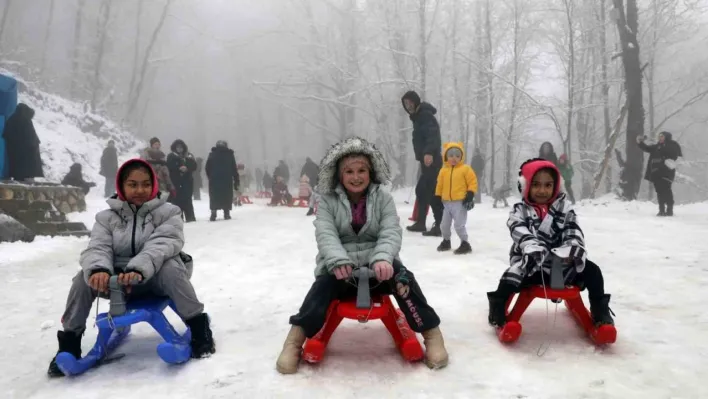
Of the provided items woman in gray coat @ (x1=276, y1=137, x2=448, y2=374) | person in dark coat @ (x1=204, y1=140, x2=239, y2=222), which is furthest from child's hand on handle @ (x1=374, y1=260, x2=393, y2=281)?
person in dark coat @ (x1=204, y1=140, x2=239, y2=222)

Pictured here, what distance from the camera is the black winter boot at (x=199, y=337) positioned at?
2.92 metres

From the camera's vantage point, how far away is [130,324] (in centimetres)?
267

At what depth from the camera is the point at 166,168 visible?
9.85m

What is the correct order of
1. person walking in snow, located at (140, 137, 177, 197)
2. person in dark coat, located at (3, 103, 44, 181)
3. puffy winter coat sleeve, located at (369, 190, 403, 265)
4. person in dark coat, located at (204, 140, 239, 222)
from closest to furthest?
puffy winter coat sleeve, located at (369, 190, 403, 265)
person walking in snow, located at (140, 137, 177, 197)
person in dark coat, located at (3, 103, 44, 181)
person in dark coat, located at (204, 140, 239, 222)

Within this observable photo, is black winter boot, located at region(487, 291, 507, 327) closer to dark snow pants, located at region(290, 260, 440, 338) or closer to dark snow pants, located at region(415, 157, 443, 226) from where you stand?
dark snow pants, located at region(290, 260, 440, 338)

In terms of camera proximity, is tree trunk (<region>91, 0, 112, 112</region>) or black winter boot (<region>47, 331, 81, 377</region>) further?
tree trunk (<region>91, 0, 112, 112</region>)

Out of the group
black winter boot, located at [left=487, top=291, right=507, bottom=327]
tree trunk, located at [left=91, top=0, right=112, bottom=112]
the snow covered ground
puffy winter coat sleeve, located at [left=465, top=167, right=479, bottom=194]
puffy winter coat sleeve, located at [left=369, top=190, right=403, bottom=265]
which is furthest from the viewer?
tree trunk, located at [left=91, top=0, right=112, bottom=112]

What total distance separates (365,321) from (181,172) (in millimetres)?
9036

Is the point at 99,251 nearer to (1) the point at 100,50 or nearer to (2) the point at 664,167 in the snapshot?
(2) the point at 664,167

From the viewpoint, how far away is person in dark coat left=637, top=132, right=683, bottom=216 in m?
9.93

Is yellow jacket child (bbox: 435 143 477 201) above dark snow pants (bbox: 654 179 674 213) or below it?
above

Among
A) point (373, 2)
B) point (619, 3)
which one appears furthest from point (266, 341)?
point (373, 2)

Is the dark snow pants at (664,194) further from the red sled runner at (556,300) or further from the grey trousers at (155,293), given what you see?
the grey trousers at (155,293)

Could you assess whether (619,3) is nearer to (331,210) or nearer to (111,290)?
(331,210)
